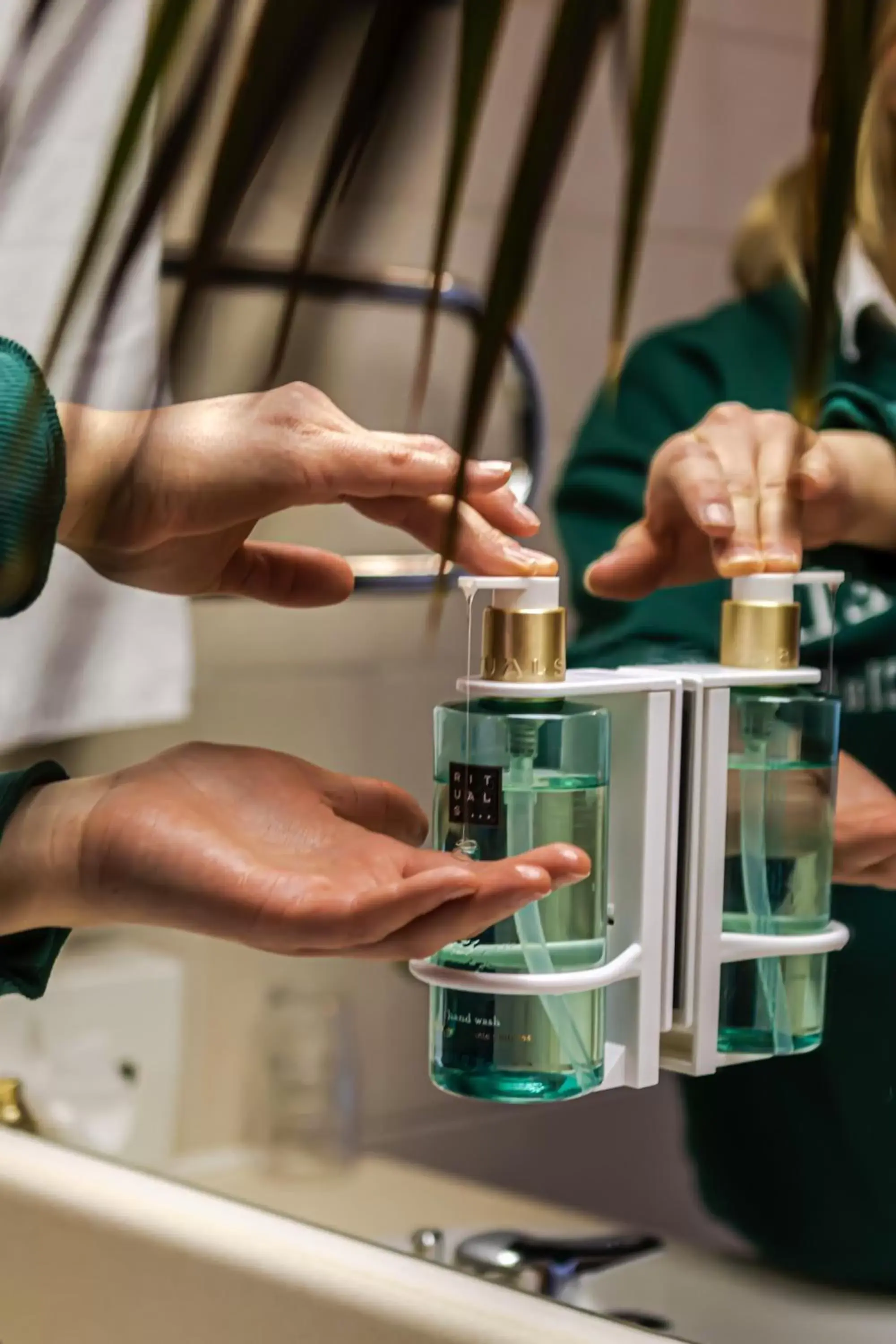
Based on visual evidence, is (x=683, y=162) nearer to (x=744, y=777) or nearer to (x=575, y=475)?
(x=575, y=475)

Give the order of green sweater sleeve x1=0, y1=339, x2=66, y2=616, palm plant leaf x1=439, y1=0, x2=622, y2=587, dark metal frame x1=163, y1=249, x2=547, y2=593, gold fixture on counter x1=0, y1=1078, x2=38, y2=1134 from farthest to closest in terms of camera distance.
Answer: gold fixture on counter x1=0, y1=1078, x2=38, y2=1134, green sweater sleeve x1=0, y1=339, x2=66, y2=616, dark metal frame x1=163, y1=249, x2=547, y2=593, palm plant leaf x1=439, y1=0, x2=622, y2=587

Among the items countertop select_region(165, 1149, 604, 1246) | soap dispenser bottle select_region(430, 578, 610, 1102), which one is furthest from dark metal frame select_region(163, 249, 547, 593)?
countertop select_region(165, 1149, 604, 1246)

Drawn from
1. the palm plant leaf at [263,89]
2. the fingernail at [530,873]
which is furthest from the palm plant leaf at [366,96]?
the fingernail at [530,873]

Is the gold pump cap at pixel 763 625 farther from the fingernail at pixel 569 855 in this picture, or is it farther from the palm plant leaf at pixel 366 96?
the palm plant leaf at pixel 366 96

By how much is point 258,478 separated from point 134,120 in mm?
286

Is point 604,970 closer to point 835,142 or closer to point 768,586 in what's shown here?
point 768,586

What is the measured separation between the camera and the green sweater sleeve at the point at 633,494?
1.99 feet

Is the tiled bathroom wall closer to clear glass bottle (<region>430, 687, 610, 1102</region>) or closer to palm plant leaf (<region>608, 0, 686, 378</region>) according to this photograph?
clear glass bottle (<region>430, 687, 610, 1102</region>)

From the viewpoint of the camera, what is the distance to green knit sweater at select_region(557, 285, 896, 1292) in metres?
0.55

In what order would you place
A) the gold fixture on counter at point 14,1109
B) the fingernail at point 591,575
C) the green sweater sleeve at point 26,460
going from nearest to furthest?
1. the green sweater sleeve at point 26,460
2. the fingernail at point 591,575
3. the gold fixture on counter at point 14,1109

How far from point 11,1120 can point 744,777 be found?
43cm

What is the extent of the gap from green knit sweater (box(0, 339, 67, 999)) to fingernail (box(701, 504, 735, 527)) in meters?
0.25

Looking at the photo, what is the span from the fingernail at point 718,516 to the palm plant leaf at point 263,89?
0.37 metres

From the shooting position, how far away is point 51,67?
68cm
